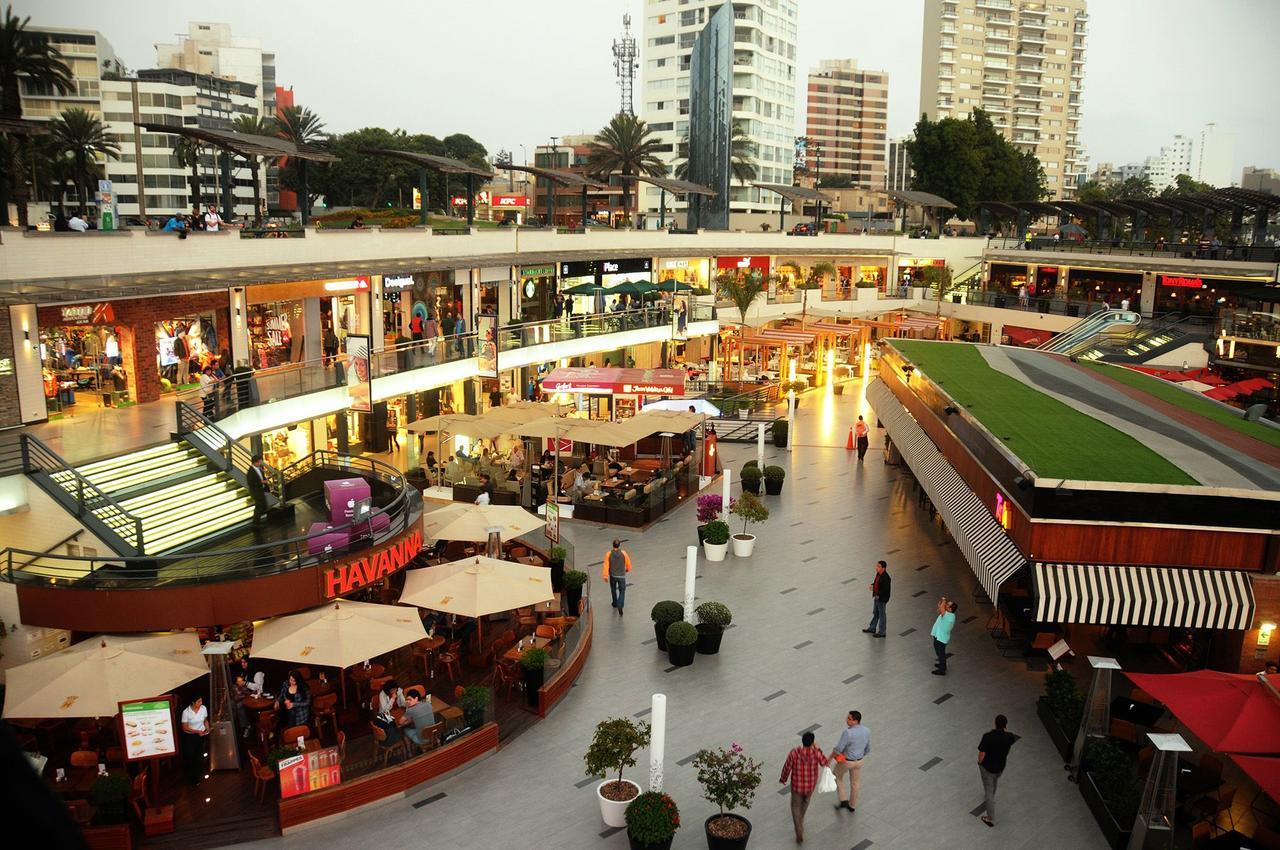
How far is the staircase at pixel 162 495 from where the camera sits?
1645 centimetres

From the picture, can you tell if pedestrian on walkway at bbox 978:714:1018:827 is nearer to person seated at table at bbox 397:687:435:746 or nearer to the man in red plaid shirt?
the man in red plaid shirt

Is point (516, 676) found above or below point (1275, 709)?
below

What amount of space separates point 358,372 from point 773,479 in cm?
1202

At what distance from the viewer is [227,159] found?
81.1ft

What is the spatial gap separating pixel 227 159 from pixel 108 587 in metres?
13.8

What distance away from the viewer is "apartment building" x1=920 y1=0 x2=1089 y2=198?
144 meters

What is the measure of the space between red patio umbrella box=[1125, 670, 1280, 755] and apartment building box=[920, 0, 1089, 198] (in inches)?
5772

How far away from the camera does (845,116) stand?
189 meters

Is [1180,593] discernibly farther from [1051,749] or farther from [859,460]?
[859,460]

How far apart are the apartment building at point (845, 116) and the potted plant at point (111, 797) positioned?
188 metres

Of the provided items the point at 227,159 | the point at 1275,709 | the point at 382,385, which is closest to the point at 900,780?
the point at 1275,709

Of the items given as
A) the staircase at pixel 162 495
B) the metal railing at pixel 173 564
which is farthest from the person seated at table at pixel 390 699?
the staircase at pixel 162 495

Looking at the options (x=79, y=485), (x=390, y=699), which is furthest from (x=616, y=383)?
(x=390, y=699)

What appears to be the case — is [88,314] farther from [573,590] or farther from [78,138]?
[78,138]
